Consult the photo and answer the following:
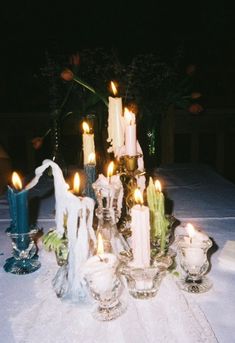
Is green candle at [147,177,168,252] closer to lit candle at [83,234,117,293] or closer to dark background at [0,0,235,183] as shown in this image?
lit candle at [83,234,117,293]

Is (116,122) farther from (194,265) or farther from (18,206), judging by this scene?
(194,265)

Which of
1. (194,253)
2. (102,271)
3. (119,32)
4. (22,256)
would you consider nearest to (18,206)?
(22,256)

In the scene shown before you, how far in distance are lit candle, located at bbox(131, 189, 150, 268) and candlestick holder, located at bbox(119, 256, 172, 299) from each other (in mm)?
18

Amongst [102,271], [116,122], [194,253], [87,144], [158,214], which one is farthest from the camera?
[87,144]

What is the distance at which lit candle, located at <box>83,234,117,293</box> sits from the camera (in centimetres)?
81

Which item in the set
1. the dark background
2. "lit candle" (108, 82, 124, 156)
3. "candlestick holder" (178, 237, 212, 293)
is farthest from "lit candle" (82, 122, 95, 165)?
the dark background

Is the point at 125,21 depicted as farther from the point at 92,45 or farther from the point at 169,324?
the point at 169,324

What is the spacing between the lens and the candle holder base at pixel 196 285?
94cm

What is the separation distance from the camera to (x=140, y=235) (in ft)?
2.79

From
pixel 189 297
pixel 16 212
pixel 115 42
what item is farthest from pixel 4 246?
pixel 115 42

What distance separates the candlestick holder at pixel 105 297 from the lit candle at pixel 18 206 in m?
0.32

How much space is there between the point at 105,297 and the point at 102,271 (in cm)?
8

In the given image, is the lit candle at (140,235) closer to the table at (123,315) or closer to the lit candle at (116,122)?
the table at (123,315)

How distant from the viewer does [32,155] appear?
3.39 m
